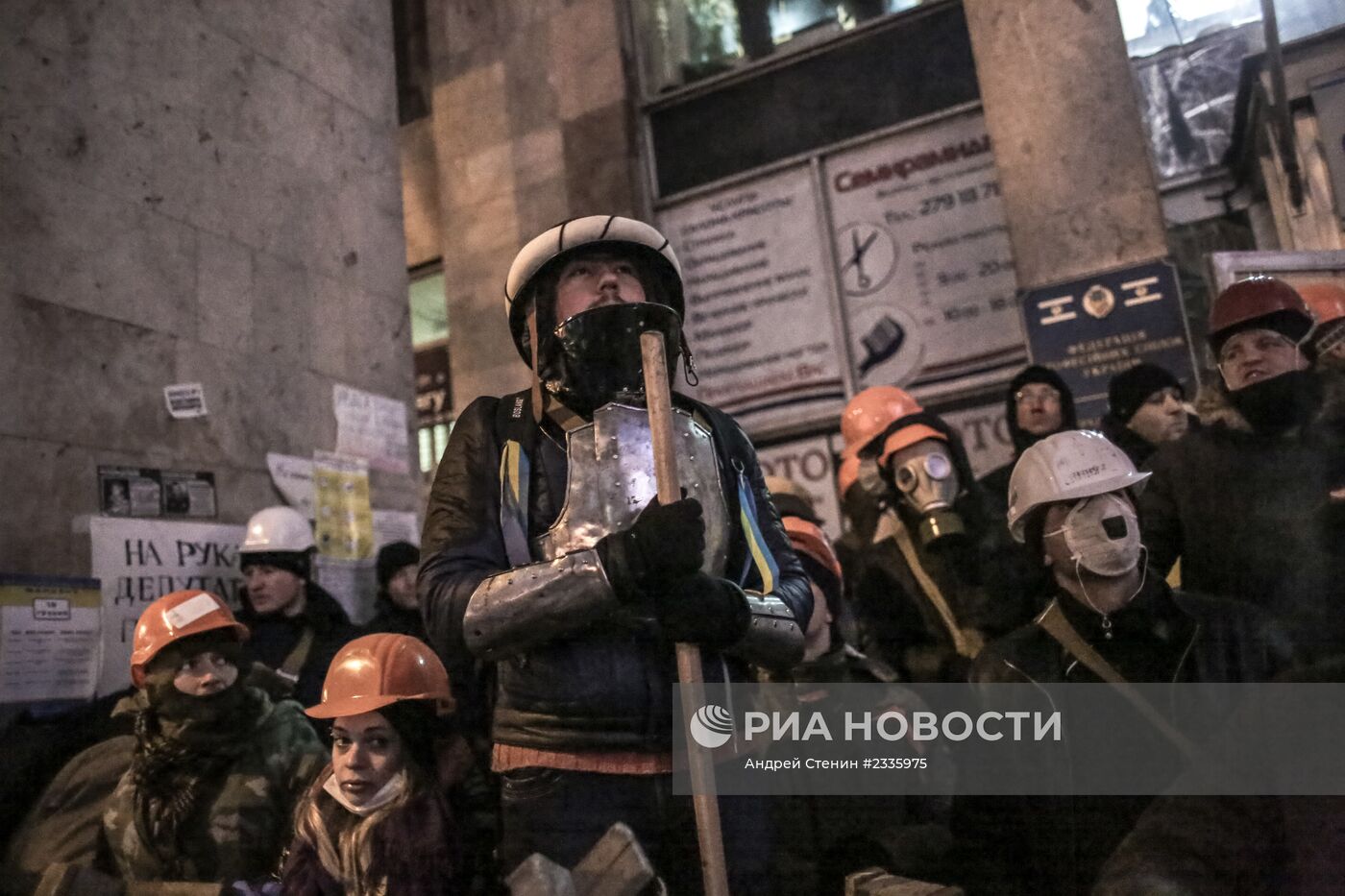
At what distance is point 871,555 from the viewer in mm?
4449

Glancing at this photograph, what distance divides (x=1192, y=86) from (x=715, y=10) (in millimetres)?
4240

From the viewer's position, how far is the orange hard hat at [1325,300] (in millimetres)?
4094

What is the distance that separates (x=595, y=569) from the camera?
1.77 meters

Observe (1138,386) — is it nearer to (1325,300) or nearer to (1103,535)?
(1325,300)

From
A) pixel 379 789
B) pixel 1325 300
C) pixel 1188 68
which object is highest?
pixel 1188 68

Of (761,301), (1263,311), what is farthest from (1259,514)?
(761,301)

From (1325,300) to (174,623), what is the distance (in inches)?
189

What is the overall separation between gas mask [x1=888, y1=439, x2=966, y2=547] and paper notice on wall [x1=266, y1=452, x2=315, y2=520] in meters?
3.24

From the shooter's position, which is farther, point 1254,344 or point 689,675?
point 1254,344

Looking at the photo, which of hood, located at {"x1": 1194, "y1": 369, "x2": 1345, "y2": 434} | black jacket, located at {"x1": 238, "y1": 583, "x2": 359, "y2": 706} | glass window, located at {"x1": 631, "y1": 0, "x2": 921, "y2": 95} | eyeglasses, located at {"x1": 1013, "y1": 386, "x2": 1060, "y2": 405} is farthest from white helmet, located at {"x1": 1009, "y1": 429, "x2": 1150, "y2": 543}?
glass window, located at {"x1": 631, "y1": 0, "x2": 921, "y2": 95}

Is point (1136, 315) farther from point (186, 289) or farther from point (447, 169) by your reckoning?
point (447, 169)

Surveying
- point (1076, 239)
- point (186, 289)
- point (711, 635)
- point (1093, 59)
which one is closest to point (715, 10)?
point (1093, 59)

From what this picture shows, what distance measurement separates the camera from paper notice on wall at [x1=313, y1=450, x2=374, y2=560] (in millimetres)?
5590

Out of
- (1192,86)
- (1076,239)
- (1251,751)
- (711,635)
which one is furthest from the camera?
(1192,86)
